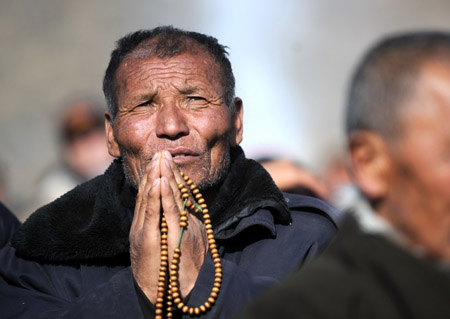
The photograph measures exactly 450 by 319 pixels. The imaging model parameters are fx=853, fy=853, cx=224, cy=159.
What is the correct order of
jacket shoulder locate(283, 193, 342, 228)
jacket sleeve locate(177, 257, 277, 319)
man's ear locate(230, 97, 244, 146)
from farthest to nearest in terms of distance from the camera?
man's ear locate(230, 97, 244, 146) → jacket shoulder locate(283, 193, 342, 228) → jacket sleeve locate(177, 257, 277, 319)

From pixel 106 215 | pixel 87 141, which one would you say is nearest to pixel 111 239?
pixel 106 215

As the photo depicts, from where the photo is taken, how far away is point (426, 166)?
7.86ft

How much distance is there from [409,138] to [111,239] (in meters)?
1.82

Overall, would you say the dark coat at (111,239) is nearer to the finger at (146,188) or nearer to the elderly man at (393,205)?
the finger at (146,188)

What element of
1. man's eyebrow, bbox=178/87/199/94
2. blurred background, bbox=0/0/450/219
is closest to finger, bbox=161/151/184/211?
man's eyebrow, bbox=178/87/199/94

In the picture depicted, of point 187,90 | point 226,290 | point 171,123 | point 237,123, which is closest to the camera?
point 226,290

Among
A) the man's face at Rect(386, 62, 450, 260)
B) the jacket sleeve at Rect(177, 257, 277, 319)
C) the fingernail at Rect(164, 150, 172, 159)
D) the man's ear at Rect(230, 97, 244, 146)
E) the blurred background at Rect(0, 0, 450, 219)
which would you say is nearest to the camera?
the man's face at Rect(386, 62, 450, 260)

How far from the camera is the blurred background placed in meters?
13.8

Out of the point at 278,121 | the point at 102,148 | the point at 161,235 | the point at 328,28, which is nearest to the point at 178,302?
the point at 161,235

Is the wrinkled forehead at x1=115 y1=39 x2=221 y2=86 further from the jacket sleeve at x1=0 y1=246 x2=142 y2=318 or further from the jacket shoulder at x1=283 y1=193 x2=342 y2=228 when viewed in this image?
the jacket sleeve at x1=0 y1=246 x2=142 y2=318

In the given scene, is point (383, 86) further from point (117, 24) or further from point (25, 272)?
point (117, 24)

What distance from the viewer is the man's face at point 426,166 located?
2.38 metres

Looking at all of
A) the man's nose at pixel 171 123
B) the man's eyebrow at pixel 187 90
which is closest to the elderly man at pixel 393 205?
the man's nose at pixel 171 123

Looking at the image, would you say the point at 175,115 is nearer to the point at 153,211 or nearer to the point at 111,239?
the point at 153,211
